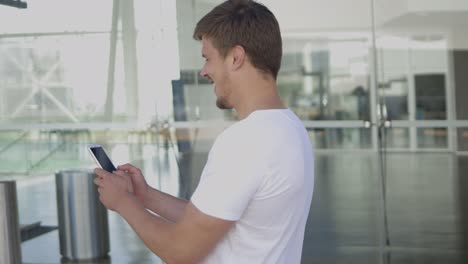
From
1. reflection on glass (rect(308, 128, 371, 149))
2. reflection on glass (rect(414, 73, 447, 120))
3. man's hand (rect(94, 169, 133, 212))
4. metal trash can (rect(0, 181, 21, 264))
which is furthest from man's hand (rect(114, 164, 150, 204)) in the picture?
reflection on glass (rect(308, 128, 371, 149))

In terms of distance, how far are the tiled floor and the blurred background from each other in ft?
0.11

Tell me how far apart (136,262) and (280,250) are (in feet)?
19.2

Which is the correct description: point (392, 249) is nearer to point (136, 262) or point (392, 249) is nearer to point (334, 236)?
point (334, 236)

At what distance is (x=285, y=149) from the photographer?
1.59 m

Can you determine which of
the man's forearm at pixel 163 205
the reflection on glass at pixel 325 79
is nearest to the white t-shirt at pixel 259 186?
the man's forearm at pixel 163 205

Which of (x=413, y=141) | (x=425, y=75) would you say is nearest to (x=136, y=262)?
(x=425, y=75)

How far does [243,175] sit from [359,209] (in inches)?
345

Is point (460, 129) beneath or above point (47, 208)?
above

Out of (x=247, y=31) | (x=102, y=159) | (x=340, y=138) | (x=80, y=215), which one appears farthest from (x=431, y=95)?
(x=247, y=31)

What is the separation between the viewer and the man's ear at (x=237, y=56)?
164 cm

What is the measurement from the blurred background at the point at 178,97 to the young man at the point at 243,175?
5779 mm

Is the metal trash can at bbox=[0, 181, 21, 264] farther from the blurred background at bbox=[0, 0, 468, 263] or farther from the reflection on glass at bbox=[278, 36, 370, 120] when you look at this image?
the reflection on glass at bbox=[278, 36, 370, 120]

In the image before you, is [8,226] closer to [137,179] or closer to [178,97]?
[178,97]

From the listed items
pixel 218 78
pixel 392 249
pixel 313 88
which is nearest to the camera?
pixel 218 78
